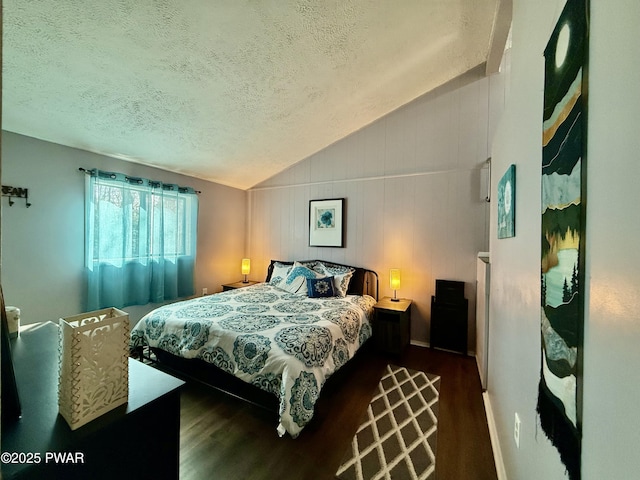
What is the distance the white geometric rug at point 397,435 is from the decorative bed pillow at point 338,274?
1143 millimetres

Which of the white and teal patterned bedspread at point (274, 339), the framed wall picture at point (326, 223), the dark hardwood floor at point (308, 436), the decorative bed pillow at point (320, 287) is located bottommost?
the dark hardwood floor at point (308, 436)

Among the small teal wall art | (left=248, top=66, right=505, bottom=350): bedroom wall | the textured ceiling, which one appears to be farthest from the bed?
the textured ceiling

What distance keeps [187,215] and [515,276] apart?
12.5ft

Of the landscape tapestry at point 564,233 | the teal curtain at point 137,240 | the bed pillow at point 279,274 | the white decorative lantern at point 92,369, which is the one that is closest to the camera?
the landscape tapestry at point 564,233

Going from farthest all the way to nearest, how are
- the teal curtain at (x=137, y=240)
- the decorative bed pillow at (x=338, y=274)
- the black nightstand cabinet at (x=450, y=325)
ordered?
the decorative bed pillow at (x=338, y=274)
the black nightstand cabinet at (x=450, y=325)
the teal curtain at (x=137, y=240)

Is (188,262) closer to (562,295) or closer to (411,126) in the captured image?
(411,126)

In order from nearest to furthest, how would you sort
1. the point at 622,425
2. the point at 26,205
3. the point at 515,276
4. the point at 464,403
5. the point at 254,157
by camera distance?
the point at 622,425 < the point at 515,276 < the point at 464,403 < the point at 26,205 < the point at 254,157

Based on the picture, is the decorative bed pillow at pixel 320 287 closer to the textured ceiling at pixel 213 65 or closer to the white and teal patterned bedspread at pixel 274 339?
the white and teal patterned bedspread at pixel 274 339

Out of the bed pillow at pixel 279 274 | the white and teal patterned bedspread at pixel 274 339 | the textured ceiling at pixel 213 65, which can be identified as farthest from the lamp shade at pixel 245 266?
the textured ceiling at pixel 213 65

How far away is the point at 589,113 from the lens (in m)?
0.79

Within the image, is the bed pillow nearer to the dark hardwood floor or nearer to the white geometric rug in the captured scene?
the dark hardwood floor

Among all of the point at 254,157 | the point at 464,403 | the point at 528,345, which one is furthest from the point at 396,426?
the point at 254,157

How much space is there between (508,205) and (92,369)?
197cm

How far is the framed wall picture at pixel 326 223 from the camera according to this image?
4.00 m
